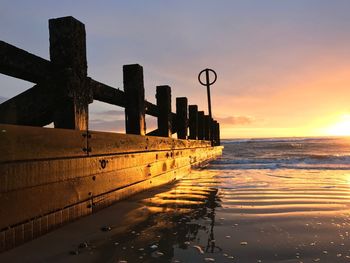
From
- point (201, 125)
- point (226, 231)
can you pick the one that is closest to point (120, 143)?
point (226, 231)

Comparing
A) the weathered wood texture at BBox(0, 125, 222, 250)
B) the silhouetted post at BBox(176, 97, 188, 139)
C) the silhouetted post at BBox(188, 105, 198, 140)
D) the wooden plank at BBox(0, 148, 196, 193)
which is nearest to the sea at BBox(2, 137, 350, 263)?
the weathered wood texture at BBox(0, 125, 222, 250)

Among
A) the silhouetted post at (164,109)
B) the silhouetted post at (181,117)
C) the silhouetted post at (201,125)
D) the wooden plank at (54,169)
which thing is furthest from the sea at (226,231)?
the silhouetted post at (201,125)

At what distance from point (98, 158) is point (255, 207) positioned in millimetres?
1759

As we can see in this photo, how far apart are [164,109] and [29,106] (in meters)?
4.32

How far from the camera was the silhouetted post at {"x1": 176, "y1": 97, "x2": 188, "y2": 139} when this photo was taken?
983 centimetres

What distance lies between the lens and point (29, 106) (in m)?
3.09

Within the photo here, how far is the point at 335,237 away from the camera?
8.95 ft

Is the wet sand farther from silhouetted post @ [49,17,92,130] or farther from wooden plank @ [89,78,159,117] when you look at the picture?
wooden plank @ [89,78,159,117]

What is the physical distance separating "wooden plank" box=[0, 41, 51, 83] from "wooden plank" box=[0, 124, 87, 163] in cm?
52

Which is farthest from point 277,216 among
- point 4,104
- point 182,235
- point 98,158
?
point 4,104

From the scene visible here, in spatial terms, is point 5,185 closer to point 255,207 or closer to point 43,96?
point 43,96

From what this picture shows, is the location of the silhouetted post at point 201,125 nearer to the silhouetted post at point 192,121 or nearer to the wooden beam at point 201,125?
the wooden beam at point 201,125

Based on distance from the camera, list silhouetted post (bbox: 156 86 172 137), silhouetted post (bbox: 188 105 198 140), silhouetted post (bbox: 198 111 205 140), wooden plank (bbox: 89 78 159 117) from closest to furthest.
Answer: wooden plank (bbox: 89 78 159 117) → silhouetted post (bbox: 156 86 172 137) → silhouetted post (bbox: 188 105 198 140) → silhouetted post (bbox: 198 111 205 140)

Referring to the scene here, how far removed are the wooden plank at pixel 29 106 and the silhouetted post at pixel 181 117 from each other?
6721 mm
